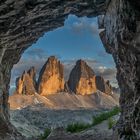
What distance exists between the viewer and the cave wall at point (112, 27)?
14.6 metres

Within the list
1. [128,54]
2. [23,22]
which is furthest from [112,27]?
[23,22]

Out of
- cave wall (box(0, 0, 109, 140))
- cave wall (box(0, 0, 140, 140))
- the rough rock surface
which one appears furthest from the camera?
cave wall (box(0, 0, 109, 140))

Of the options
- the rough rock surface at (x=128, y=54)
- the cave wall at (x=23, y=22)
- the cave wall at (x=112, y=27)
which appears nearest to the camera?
the rough rock surface at (x=128, y=54)

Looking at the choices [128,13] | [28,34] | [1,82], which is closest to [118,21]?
[128,13]

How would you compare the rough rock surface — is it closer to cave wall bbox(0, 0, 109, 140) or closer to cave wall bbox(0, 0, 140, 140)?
cave wall bbox(0, 0, 140, 140)

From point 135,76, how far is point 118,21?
211 centimetres

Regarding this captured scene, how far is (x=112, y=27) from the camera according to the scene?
15828mm

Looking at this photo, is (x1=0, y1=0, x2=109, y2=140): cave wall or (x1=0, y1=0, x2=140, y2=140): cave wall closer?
(x1=0, y1=0, x2=140, y2=140): cave wall

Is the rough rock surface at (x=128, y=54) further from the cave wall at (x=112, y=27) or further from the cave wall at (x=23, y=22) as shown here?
the cave wall at (x=23, y=22)

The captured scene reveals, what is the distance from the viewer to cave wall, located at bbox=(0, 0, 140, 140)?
575 inches

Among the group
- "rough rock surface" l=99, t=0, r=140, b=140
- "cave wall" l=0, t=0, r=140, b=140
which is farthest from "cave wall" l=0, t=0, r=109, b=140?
"rough rock surface" l=99, t=0, r=140, b=140

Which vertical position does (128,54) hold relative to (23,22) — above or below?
below

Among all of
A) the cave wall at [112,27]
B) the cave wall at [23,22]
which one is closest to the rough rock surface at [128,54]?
the cave wall at [112,27]

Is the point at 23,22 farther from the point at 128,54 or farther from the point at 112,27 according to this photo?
the point at 128,54
